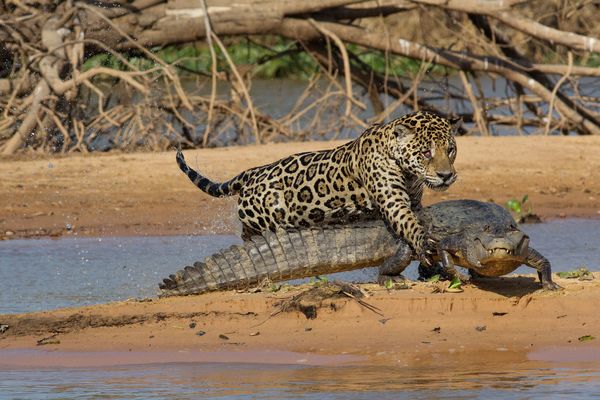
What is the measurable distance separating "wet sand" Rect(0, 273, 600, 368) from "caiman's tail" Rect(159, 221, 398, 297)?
22 centimetres

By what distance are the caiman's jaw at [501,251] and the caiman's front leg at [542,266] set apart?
170 mm

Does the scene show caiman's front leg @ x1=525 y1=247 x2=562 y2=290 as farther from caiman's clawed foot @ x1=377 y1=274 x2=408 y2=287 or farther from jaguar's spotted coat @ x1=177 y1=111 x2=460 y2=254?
caiman's clawed foot @ x1=377 y1=274 x2=408 y2=287

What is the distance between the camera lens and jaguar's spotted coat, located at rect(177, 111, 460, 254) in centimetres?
786

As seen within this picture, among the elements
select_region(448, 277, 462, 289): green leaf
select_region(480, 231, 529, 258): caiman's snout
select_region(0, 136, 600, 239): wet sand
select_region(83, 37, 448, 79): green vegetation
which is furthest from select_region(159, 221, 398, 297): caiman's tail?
select_region(83, 37, 448, 79): green vegetation

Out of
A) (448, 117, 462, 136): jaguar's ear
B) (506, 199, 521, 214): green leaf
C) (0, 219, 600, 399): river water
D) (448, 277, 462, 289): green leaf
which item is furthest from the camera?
(506, 199, 521, 214): green leaf

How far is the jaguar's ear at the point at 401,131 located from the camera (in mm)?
7961

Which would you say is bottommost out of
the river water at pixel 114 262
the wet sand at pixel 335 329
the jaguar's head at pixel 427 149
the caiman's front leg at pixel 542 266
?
the river water at pixel 114 262

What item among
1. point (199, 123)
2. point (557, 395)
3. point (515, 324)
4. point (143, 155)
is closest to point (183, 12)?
point (199, 123)

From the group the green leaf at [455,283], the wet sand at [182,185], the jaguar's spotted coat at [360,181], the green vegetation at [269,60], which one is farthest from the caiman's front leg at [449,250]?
the green vegetation at [269,60]

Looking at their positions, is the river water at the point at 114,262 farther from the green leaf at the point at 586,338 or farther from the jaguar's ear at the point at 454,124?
the green leaf at the point at 586,338

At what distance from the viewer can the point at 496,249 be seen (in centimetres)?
680

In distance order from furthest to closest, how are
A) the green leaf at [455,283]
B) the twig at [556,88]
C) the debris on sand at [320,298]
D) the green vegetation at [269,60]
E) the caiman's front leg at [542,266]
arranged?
the green vegetation at [269,60] → the twig at [556,88] → the green leaf at [455,283] → the debris on sand at [320,298] → the caiman's front leg at [542,266]

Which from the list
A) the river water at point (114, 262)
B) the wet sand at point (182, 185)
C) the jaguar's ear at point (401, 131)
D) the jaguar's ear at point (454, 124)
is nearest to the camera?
the jaguar's ear at point (401, 131)

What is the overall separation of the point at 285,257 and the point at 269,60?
9443 millimetres
